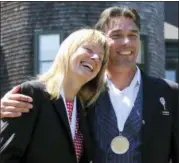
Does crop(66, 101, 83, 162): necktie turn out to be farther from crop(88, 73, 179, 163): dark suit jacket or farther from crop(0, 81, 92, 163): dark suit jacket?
crop(88, 73, 179, 163): dark suit jacket

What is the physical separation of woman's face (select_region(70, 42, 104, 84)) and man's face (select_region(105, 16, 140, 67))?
0.46 metres

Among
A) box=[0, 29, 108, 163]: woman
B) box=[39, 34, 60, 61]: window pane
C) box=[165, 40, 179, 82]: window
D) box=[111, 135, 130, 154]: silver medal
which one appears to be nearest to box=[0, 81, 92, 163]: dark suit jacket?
box=[0, 29, 108, 163]: woman

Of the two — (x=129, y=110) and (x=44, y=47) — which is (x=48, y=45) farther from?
(x=129, y=110)

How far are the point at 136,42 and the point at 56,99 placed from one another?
2.90 ft

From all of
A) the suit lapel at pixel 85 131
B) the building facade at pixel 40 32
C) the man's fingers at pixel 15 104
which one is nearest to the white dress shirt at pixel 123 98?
the suit lapel at pixel 85 131

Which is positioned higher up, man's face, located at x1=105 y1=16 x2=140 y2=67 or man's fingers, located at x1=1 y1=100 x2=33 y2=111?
man's face, located at x1=105 y1=16 x2=140 y2=67

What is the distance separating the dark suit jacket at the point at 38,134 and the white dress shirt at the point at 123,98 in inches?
23.2

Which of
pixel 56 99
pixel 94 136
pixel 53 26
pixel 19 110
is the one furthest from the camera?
pixel 53 26

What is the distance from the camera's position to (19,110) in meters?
3.94

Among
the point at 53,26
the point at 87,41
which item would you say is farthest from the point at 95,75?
the point at 53,26

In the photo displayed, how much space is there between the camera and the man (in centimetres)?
457

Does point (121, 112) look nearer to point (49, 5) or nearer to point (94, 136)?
point (94, 136)

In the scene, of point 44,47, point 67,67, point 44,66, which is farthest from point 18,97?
point 44,47

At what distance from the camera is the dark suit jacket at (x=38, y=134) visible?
4051mm
